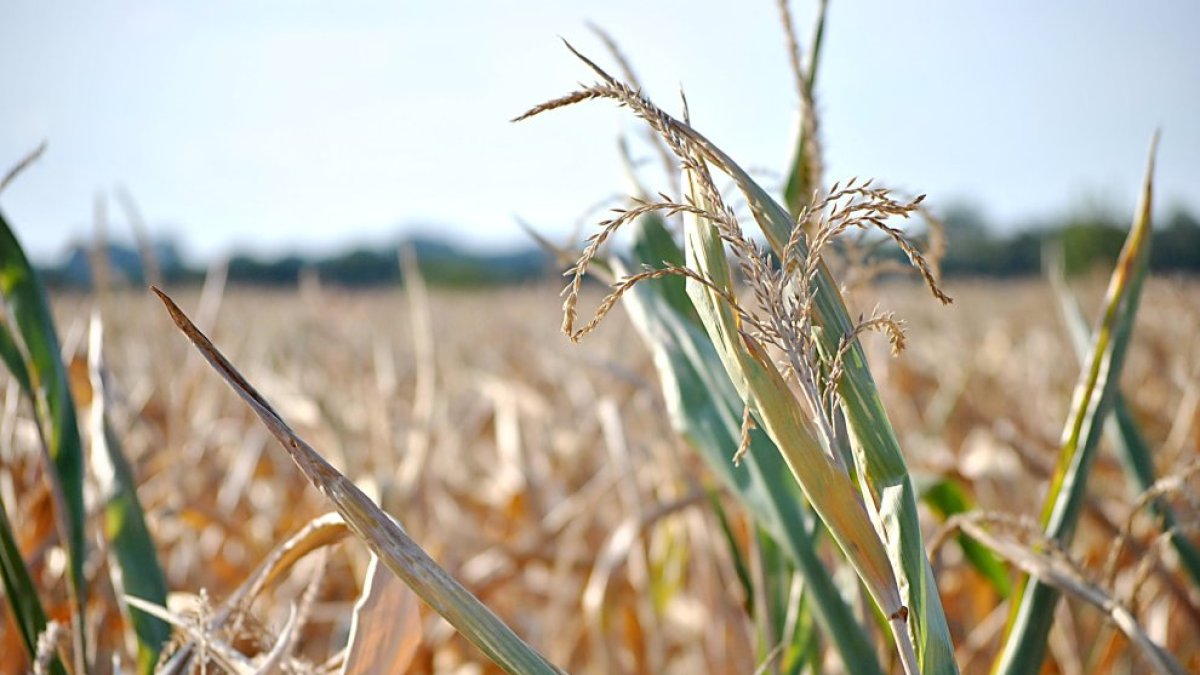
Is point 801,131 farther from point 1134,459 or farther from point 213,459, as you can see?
point 213,459

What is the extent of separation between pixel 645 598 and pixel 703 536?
0.59 feet

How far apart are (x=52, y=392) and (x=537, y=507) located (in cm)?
92

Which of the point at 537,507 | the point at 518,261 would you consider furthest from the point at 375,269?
the point at 537,507

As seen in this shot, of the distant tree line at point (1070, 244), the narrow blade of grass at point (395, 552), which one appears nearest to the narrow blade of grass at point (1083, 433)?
the distant tree line at point (1070, 244)

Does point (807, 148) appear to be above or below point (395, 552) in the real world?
above

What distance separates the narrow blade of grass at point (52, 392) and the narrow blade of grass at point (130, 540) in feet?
0.09

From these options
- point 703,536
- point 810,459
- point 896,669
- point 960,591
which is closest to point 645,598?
point 703,536

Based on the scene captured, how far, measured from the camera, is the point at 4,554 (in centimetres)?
48

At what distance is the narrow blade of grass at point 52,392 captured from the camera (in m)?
0.50

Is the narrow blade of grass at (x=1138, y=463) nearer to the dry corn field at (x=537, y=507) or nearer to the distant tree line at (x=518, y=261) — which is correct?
→ the dry corn field at (x=537, y=507)

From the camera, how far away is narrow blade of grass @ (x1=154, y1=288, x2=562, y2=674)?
32 centimetres

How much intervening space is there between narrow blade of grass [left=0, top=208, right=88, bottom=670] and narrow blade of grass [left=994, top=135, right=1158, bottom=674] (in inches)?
17.8

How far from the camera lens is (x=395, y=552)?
0.32 metres

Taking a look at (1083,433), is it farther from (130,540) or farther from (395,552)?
(130,540)
